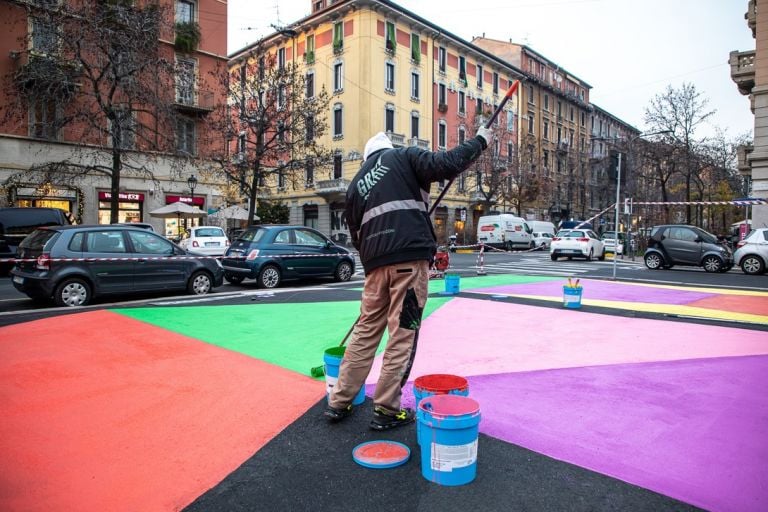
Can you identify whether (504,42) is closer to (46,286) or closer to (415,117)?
(415,117)

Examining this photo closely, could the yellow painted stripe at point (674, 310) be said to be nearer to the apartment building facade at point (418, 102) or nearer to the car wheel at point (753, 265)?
the car wheel at point (753, 265)

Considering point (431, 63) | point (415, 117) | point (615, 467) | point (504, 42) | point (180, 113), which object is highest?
point (504, 42)

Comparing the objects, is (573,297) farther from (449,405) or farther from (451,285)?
(449,405)

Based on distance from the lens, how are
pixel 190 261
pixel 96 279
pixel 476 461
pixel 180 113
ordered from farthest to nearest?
pixel 180 113, pixel 190 261, pixel 96 279, pixel 476 461

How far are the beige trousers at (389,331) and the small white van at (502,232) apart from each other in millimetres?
31580

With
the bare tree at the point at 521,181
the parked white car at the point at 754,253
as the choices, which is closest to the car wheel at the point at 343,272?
the parked white car at the point at 754,253

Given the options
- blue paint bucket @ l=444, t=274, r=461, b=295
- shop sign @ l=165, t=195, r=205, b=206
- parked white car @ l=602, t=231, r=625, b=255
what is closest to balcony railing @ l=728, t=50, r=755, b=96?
parked white car @ l=602, t=231, r=625, b=255

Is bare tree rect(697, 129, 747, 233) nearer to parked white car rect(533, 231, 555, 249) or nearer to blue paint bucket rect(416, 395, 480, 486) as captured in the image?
parked white car rect(533, 231, 555, 249)

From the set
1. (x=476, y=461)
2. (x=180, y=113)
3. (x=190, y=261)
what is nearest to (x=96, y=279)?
(x=190, y=261)

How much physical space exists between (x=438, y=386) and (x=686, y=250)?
17962 mm

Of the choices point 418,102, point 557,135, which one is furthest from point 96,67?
point 557,135

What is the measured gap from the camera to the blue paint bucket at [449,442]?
8.32 ft

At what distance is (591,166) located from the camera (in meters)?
58.9

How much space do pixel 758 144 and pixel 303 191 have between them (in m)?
31.7
